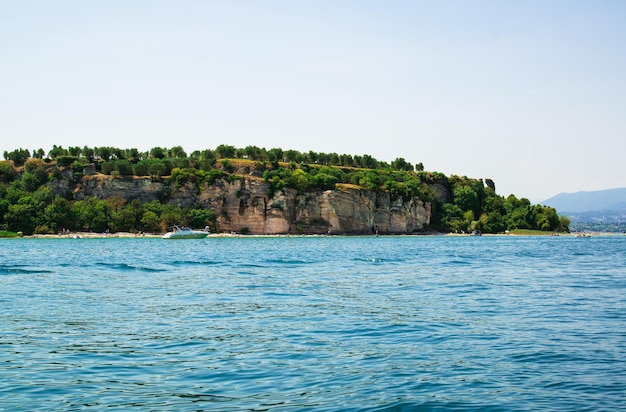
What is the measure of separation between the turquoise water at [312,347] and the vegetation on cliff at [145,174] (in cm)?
12012

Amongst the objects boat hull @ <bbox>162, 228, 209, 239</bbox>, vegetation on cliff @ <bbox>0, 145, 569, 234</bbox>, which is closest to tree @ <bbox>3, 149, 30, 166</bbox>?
vegetation on cliff @ <bbox>0, 145, 569, 234</bbox>

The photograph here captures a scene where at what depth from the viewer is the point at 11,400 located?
12.7 m

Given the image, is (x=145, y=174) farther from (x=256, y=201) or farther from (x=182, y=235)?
(x=182, y=235)

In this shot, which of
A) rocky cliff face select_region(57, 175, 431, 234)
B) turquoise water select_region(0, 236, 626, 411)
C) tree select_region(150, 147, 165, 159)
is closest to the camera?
turquoise water select_region(0, 236, 626, 411)

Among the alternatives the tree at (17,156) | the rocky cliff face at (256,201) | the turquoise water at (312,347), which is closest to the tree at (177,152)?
the rocky cliff face at (256,201)

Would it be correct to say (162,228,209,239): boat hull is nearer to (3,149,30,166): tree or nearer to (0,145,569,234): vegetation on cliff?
(0,145,569,234): vegetation on cliff

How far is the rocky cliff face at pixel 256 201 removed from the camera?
163m

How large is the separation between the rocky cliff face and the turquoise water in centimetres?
13168

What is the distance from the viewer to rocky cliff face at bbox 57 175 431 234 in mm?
163375

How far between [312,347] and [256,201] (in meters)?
150

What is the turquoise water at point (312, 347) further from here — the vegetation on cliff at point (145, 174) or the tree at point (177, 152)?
the tree at point (177, 152)

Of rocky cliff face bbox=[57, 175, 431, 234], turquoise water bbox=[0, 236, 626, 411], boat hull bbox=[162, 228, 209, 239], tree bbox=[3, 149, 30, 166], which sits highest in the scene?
tree bbox=[3, 149, 30, 166]

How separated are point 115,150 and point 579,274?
156m

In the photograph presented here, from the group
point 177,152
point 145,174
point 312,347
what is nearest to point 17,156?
point 145,174
